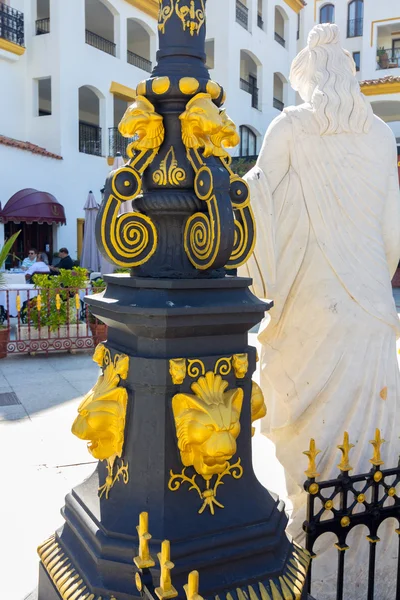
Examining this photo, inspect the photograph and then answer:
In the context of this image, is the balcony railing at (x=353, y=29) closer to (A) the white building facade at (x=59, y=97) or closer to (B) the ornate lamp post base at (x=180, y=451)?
(A) the white building facade at (x=59, y=97)

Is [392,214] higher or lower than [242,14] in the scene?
lower

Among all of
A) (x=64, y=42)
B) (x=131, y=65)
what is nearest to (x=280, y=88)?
(x=131, y=65)

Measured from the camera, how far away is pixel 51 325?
897 cm

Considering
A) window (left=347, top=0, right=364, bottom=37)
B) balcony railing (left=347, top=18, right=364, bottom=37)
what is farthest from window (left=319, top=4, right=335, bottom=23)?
balcony railing (left=347, top=18, right=364, bottom=37)

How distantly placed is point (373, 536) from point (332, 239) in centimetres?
144

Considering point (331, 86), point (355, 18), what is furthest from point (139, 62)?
point (331, 86)

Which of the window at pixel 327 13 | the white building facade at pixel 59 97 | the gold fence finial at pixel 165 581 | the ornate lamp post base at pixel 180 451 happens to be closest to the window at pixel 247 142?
the white building facade at pixel 59 97

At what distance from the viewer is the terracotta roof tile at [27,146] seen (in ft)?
56.0

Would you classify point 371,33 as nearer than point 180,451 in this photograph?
No

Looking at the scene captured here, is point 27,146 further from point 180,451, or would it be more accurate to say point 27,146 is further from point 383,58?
point 383,58

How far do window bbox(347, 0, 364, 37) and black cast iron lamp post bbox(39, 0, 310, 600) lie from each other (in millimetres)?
32763

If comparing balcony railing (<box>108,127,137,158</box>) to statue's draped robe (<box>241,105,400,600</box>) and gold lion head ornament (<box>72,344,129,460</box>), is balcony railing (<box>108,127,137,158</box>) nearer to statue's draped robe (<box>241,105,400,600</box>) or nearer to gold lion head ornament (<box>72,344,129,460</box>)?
statue's draped robe (<box>241,105,400,600</box>)

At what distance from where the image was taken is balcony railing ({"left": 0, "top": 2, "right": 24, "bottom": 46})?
18.4 meters

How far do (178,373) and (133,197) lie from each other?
51cm
